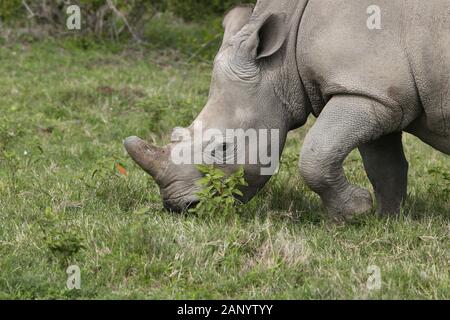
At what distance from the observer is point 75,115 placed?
1055 centimetres

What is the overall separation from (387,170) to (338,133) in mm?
1214

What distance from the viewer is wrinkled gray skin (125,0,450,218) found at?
6137 mm

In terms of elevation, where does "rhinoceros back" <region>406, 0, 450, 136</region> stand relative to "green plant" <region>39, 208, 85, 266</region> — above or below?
above

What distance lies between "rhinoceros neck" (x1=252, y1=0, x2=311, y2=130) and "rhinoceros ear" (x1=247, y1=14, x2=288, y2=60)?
0.15 feet

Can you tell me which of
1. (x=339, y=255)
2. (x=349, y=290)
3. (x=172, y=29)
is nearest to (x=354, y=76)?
(x=339, y=255)

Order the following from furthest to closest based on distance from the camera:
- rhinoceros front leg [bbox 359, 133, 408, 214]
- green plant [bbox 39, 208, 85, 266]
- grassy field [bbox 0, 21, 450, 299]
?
rhinoceros front leg [bbox 359, 133, 408, 214] < green plant [bbox 39, 208, 85, 266] < grassy field [bbox 0, 21, 450, 299]

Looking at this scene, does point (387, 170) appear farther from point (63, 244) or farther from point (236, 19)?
point (63, 244)

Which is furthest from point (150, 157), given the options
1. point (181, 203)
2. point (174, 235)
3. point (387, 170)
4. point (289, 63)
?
point (387, 170)

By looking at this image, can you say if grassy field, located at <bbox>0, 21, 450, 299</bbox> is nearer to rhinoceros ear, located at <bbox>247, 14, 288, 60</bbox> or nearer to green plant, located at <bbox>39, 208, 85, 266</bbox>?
green plant, located at <bbox>39, 208, 85, 266</bbox>

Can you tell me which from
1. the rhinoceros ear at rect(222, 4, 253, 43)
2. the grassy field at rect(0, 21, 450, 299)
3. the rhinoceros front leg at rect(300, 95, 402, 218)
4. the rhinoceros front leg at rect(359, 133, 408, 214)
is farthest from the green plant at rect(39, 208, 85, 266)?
the rhinoceros front leg at rect(359, 133, 408, 214)

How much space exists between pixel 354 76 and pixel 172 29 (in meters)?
9.68

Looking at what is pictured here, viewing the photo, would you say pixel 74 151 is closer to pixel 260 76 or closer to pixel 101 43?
pixel 260 76

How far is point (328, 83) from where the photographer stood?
6.28 meters

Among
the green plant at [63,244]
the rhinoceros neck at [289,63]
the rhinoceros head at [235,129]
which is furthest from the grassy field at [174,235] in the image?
the rhinoceros neck at [289,63]
